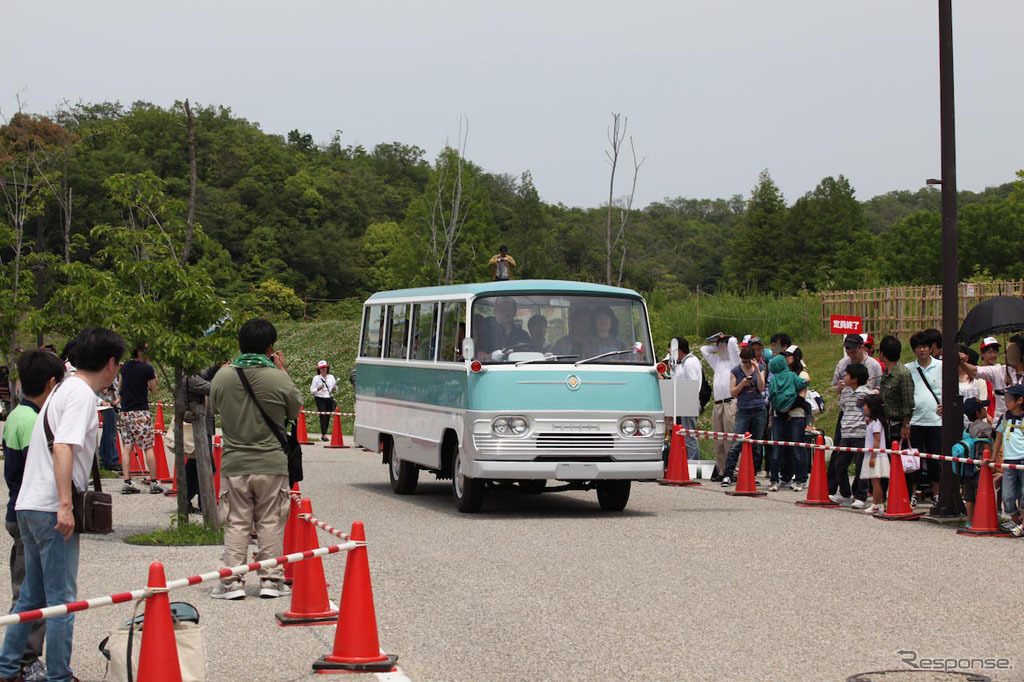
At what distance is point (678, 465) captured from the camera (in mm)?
18891

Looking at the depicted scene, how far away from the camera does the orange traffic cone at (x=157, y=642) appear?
596cm

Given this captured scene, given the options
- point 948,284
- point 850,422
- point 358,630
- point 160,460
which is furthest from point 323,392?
point 358,630

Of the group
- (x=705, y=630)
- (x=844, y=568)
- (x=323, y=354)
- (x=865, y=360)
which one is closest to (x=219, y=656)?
(x=705, y=630)

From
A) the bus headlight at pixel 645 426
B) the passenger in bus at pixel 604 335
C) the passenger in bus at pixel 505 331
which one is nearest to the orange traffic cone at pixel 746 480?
the bus headlight at pixel 645 426

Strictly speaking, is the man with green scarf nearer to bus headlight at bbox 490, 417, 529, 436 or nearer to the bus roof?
bus headlight at bbox 490, 417, 529, 436

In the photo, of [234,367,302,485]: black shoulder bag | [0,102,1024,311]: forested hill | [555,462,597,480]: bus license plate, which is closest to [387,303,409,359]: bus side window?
[555,462,597,480]: bus license plate

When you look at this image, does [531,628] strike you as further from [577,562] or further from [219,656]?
[577,562]

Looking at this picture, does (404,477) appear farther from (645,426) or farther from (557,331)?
(645,426)

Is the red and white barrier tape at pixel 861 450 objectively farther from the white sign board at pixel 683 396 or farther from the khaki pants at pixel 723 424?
the white sign board at pixel 683 396

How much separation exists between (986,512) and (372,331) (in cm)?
957

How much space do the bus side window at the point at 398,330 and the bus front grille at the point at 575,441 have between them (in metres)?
3.60

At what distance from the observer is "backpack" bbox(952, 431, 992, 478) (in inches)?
547

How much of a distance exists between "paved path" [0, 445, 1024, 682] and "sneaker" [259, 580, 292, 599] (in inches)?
Answer: 3.1

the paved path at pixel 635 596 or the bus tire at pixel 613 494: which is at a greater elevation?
the bus tire at pixel 613 494
